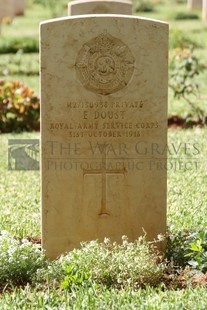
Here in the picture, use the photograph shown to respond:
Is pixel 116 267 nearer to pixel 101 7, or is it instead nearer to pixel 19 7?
pixel 101 7

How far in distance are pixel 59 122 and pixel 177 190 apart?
6.68 feet

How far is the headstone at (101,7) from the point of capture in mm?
11047

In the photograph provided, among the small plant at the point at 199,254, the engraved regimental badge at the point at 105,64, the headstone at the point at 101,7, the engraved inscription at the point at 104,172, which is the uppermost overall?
the headstone at the point at 101,7

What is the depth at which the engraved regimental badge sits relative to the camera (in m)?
5.26

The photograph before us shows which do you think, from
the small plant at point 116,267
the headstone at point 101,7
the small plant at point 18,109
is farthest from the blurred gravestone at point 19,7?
the small plant at point 116,267

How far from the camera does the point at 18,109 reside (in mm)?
10266

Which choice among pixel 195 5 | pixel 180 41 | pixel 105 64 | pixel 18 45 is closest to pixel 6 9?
pixel 18 45

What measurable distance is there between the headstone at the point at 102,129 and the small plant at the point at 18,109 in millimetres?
4912

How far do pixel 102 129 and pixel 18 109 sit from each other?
5034 millimetres

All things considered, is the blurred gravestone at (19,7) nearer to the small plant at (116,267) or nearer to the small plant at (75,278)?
the small plant at (116,267)

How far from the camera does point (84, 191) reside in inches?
213

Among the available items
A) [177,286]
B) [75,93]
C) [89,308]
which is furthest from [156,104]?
[89,308]

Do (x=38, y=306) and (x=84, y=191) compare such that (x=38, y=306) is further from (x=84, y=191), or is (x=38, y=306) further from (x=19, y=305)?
(x=84, y=191)

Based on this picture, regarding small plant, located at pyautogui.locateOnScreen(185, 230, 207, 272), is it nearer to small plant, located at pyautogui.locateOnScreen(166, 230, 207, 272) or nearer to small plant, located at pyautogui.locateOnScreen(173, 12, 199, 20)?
small plant, located at pyautogui.locateOnScreen(166, 230, 207, 272)
